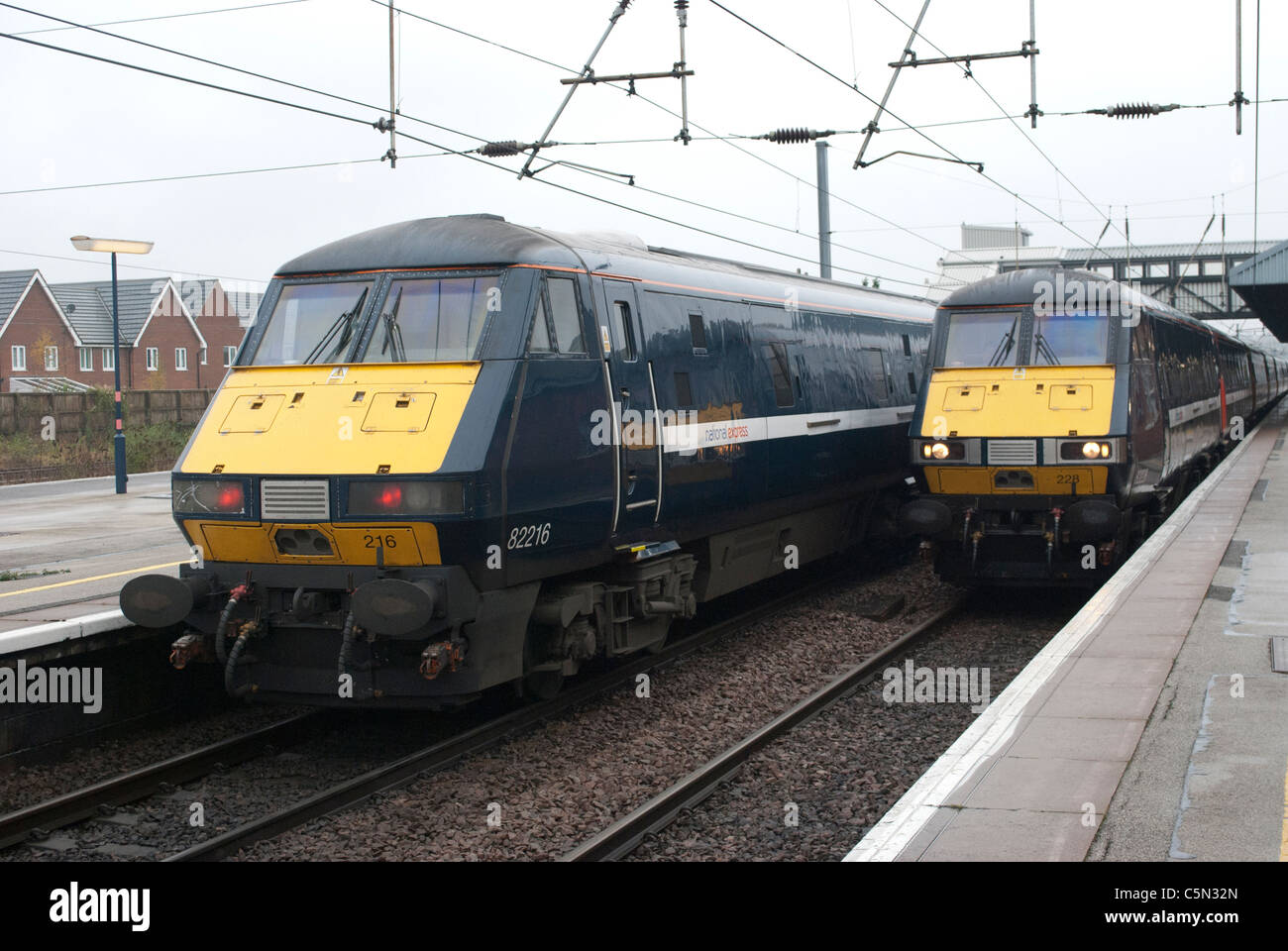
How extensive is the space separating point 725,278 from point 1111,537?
15.8 ft

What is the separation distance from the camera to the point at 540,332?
8984mm

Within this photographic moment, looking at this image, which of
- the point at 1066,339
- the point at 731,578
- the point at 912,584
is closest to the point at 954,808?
the point at 731,578

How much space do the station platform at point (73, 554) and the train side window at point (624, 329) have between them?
4354 millimetres

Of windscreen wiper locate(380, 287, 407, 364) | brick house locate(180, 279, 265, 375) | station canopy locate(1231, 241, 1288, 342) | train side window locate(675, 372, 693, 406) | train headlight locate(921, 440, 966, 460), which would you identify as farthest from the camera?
brick house locate(180, 279, 265, 375)

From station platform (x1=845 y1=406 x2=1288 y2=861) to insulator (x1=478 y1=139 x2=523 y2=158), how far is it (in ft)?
31.4

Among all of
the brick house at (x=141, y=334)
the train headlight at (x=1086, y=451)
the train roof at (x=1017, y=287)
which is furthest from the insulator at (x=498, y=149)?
the brick house at (x=141, y=334)

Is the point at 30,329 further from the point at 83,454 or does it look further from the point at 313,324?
the point at 313,324

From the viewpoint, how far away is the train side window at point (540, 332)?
29.1 ft

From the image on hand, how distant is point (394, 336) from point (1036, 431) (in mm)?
7132

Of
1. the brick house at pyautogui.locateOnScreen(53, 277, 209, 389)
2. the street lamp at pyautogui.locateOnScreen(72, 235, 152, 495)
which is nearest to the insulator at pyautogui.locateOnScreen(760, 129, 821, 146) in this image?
the street lamp at pyautogui.locateOnScreen(72, 235, 152, 495)

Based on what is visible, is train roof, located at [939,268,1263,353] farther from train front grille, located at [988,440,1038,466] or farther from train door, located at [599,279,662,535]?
train door, located at [599,279,662,535]

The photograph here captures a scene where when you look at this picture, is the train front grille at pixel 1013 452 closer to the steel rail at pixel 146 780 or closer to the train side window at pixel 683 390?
the train side window at pixel 683 390

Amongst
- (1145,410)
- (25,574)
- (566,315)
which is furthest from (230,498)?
(1145,410)

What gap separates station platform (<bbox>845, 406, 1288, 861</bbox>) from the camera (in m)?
5.21
